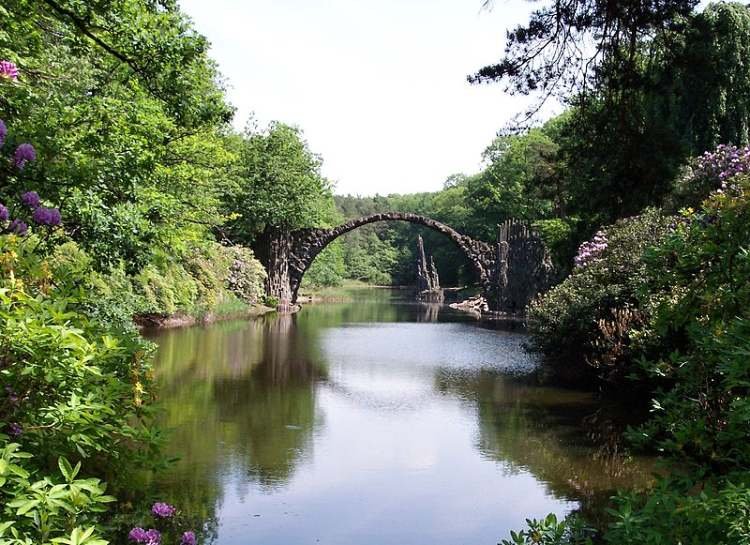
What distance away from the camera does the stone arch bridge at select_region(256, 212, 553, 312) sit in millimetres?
30109

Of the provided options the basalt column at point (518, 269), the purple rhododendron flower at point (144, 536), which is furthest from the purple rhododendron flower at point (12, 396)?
the basalt column at point (518, 269)

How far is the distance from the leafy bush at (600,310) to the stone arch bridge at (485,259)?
15.3 metres

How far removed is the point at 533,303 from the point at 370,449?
232 inches

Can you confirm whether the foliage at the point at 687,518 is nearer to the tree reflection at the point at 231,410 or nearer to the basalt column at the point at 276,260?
the tree reflection at the point at 231,410

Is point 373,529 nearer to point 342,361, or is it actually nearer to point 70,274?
point 70,274

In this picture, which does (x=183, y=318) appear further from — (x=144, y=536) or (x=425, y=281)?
(x=425, y=281)

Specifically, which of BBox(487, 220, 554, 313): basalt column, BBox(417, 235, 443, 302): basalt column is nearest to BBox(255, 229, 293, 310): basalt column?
BBox(487, 220, 554, 313): basalt column

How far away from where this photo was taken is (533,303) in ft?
46.1

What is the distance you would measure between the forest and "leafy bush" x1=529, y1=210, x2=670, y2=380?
0.04 metres

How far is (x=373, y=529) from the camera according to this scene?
6312 mm

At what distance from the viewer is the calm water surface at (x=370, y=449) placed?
649cm

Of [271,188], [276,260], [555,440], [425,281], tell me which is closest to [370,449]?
[555,440]

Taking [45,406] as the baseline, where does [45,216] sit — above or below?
above

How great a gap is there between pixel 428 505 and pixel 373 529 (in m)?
0.86
